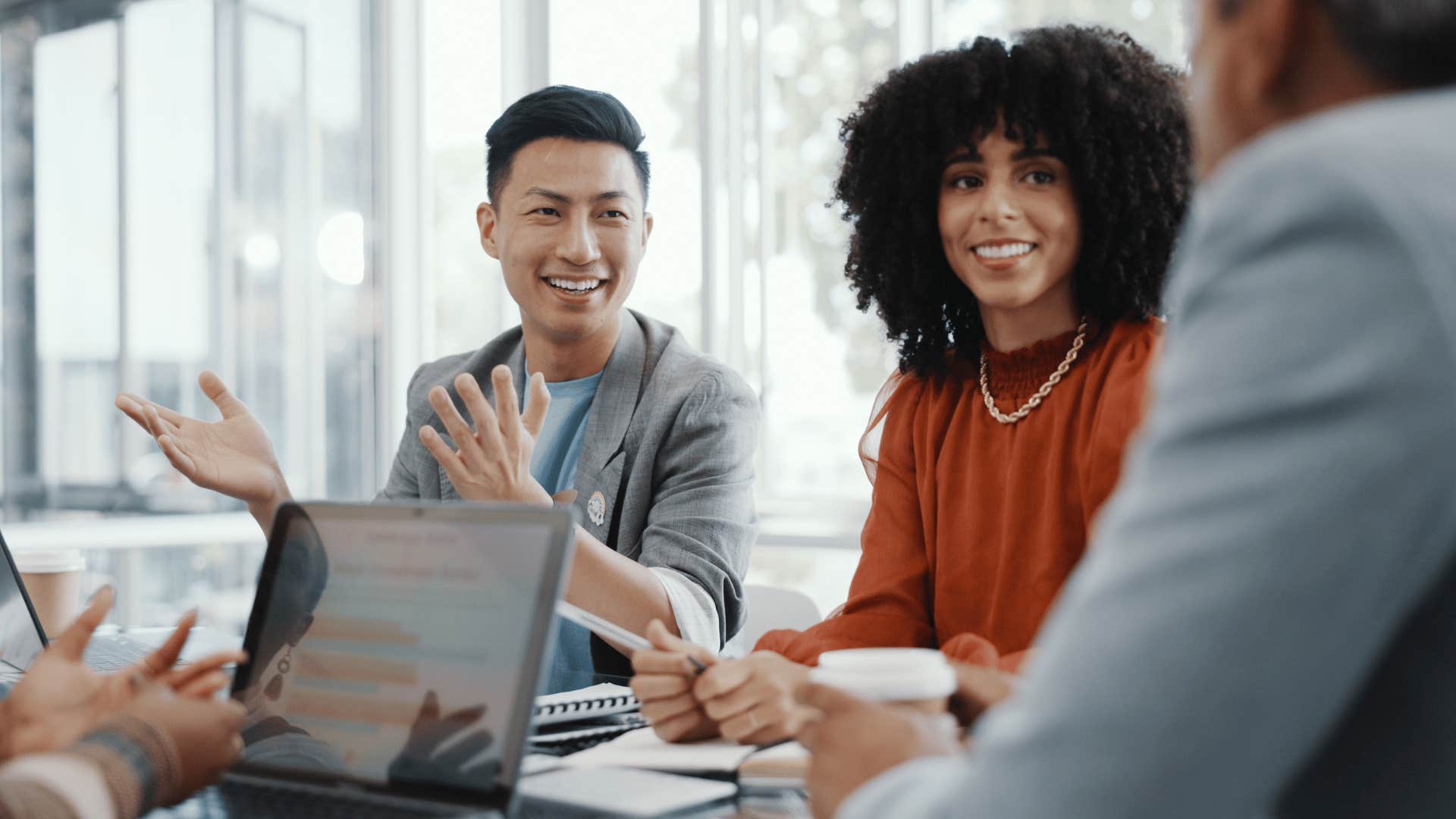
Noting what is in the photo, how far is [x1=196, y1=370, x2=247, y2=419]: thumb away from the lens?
1639 millimetres

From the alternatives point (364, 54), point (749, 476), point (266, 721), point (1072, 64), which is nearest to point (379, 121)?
point (364, 54)

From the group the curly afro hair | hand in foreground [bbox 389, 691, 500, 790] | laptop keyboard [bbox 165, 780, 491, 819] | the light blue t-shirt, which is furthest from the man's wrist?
the curly afro hair

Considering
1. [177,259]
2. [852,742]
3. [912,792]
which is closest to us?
[912,792]

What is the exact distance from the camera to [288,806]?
2.62ft

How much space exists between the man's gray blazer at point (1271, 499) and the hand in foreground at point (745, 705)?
562 mm

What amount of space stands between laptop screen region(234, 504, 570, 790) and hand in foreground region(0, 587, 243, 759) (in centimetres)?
6

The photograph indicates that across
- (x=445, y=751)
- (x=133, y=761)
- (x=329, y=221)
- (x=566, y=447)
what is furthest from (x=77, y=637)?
(x=329, y=221)

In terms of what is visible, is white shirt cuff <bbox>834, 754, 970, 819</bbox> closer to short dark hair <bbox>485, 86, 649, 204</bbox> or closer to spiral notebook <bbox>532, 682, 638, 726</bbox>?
spiral notebook <bbox>532, 682, 638, 726</bbox>

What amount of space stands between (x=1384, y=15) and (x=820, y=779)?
0.46m

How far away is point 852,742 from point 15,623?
113 centimetres

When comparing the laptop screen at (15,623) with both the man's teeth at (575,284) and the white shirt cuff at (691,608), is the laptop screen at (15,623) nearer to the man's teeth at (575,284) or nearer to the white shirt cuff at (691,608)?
the white shirt cuff at (691,608)

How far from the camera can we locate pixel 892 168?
157cm

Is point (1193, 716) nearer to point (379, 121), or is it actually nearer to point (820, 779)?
point (820, 779)

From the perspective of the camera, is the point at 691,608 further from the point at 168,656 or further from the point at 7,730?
the point at 7,730
